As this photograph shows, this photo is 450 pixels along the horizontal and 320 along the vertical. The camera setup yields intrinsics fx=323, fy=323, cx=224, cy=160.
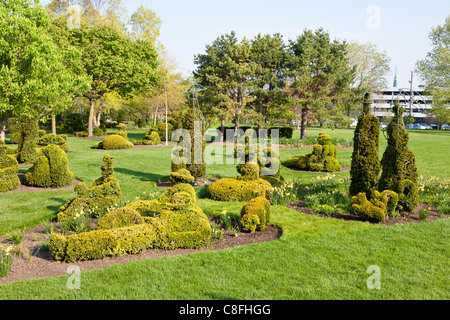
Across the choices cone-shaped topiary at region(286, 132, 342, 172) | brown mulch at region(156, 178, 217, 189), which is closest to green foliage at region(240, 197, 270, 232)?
brown mulch at region(156, 178, 217, 189)

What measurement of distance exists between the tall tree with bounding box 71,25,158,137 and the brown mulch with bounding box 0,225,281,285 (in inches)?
957

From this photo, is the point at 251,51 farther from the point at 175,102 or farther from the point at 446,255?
the point at 446,255

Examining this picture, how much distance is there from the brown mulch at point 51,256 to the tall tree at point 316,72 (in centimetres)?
2109

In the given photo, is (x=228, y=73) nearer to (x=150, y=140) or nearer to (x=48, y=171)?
(x=150, y=140)

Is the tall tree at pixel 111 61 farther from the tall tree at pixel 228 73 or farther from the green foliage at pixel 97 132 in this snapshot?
the tall tree at pixel 228 73

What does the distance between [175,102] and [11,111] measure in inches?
1045

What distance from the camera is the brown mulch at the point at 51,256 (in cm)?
564

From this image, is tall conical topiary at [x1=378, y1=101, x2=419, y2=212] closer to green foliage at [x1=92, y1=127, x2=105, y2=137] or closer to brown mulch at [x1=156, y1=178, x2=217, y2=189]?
brown mulch at [x1=156, y1=178, x2=217, y2=189]

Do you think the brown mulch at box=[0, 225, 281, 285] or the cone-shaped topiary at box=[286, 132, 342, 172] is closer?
the brown mulch at box=[0, 225, 281, 285]

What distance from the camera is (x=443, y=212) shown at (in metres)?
9.05

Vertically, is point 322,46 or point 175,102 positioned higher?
point 322,46

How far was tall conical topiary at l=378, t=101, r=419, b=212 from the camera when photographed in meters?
8.73
